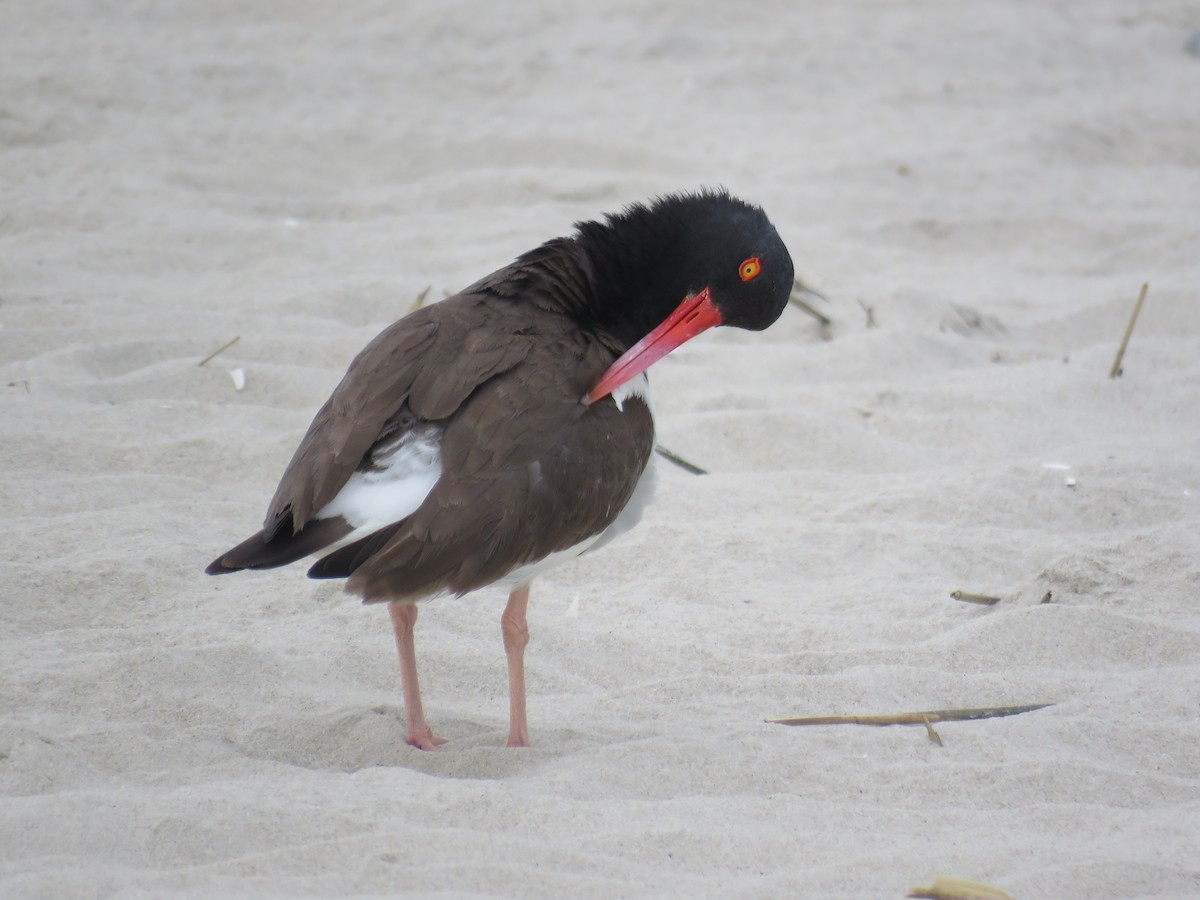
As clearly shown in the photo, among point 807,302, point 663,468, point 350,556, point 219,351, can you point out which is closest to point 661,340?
point 350,556

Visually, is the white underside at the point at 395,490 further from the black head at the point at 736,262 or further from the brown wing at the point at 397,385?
the black head at the point at 736,262

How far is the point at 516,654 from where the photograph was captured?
3709 millimetres

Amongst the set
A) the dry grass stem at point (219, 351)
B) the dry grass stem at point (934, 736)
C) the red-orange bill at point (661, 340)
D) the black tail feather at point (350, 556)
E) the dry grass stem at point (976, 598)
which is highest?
the red-orange bill at point (661, 340)

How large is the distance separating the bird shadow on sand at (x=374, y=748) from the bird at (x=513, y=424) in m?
0.08

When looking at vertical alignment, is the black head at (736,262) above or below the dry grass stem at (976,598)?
above

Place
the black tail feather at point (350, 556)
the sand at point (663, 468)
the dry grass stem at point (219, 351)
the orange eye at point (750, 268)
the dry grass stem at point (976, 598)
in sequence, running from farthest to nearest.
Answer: the dry grass stem at point (219, 351) → the dry grass stem at point (976, 598) → the orange eye at point (750, 268) → the black tail feather at point (350, 556) → the sand at point (663, 468)

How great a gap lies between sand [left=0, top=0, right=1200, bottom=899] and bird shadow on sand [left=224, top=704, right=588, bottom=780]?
1 centimetres

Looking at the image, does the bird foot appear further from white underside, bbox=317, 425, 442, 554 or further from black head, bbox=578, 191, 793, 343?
black head, bbox=578, 191, 793, 343

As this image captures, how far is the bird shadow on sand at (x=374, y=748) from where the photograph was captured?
3.42 meters

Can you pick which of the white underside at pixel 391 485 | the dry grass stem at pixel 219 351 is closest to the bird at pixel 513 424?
the white underside at pixel 391 485

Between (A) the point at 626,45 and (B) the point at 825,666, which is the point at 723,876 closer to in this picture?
(B) the point at 825,666

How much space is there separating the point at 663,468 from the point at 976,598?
1495mm

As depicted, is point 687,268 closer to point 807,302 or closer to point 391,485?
point 391,485

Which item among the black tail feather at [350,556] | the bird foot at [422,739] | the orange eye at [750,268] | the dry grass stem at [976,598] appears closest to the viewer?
the black tail feather at [350,556]
